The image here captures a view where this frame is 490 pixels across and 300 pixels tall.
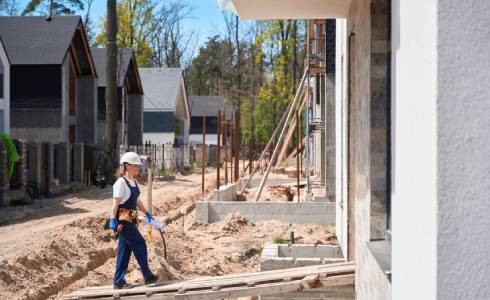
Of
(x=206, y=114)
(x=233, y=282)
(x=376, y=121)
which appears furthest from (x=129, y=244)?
(x=206, y=114)

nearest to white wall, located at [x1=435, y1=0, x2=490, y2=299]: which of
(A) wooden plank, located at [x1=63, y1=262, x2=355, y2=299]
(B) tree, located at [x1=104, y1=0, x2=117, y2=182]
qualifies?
(A) wooden plank, located at [x1=63, y1=262, x2=355, y2=299]

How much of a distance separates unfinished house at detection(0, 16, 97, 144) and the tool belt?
24.1 m

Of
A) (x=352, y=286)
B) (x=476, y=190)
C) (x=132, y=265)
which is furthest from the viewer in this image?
(x=132, y=265)

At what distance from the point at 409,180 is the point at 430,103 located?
592 mm

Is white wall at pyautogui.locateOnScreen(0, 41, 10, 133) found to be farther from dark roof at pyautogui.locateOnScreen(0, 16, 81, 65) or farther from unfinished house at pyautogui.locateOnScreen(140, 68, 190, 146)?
unfinished house at pyautogui.locateOnScreen(140, 68, 190, 146)

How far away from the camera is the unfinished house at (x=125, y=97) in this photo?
1523 inches

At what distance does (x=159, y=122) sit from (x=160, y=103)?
145 centimetres

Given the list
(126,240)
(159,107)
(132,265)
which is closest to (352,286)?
(126,240)

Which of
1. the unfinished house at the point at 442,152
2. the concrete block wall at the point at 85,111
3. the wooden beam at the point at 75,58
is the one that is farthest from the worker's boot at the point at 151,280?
the concrete block wall at the point at 85,111

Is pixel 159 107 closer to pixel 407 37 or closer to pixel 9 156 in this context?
pixel 9 156

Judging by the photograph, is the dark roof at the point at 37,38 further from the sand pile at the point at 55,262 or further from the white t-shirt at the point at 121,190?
the white t-shirt at the point at 121,190

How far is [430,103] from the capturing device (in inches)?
112

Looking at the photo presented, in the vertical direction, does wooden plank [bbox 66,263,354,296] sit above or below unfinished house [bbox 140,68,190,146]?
below

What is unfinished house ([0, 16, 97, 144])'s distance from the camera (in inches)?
1206
